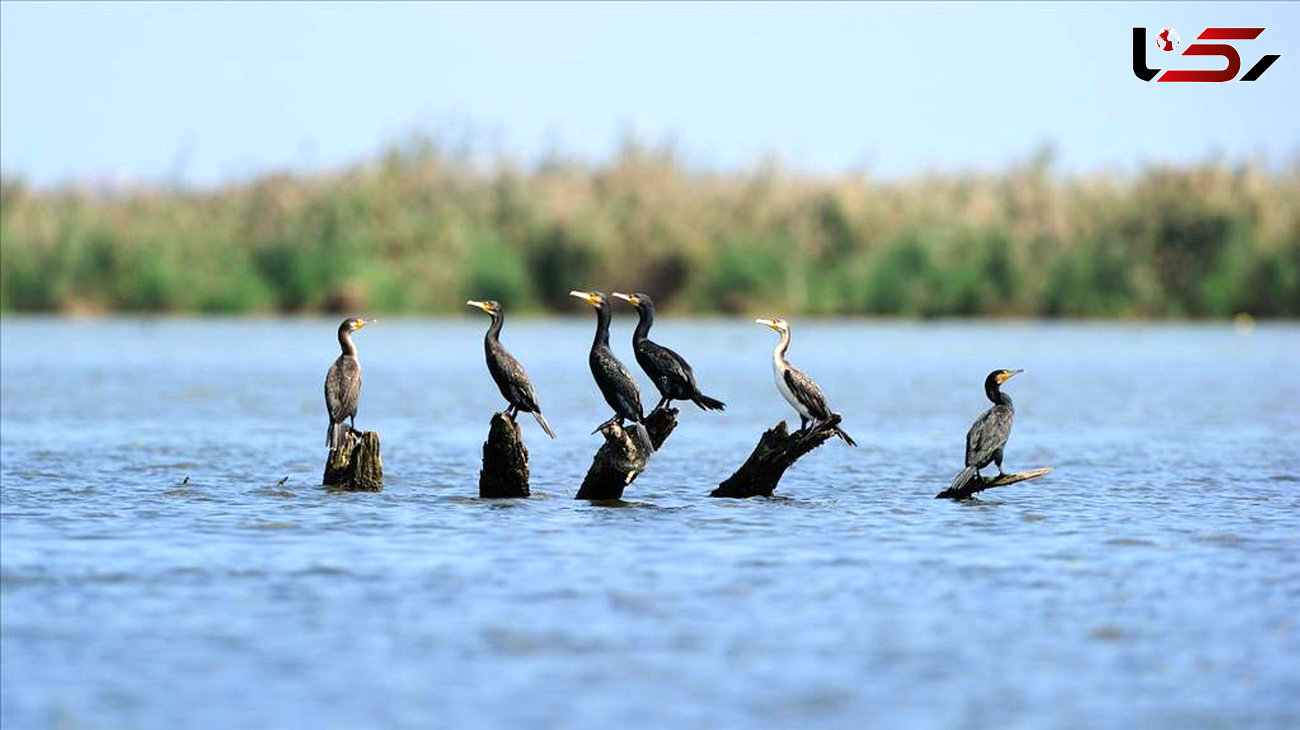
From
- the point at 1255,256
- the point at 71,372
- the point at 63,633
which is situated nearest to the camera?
the point at 63,633

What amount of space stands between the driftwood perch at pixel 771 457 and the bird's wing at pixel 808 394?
141 millimetres

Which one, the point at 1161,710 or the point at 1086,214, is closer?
the point at 1161,710

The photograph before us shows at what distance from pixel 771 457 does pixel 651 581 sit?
4093mm

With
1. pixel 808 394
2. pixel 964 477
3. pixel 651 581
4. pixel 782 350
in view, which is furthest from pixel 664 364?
pixel 651 581

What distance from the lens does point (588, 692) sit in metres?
8.73

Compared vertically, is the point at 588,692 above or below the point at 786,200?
below

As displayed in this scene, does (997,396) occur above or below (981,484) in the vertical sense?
above

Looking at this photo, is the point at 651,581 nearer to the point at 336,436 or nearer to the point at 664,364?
the point at 664,364

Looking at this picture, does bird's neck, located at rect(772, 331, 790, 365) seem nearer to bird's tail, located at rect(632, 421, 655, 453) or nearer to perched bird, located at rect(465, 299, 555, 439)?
bird's tail, located at rect(632, 421, 655, 453)

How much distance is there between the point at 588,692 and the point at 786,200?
143 feet

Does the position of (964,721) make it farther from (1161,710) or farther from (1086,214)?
(1086,214)

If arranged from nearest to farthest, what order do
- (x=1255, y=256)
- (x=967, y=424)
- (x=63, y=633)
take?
1. (x=63, y=633)
2. (x=967, y=424)
3. (x=1255, y=256)

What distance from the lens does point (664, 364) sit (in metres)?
15.3

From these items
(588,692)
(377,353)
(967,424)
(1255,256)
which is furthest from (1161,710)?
(1255,256)
